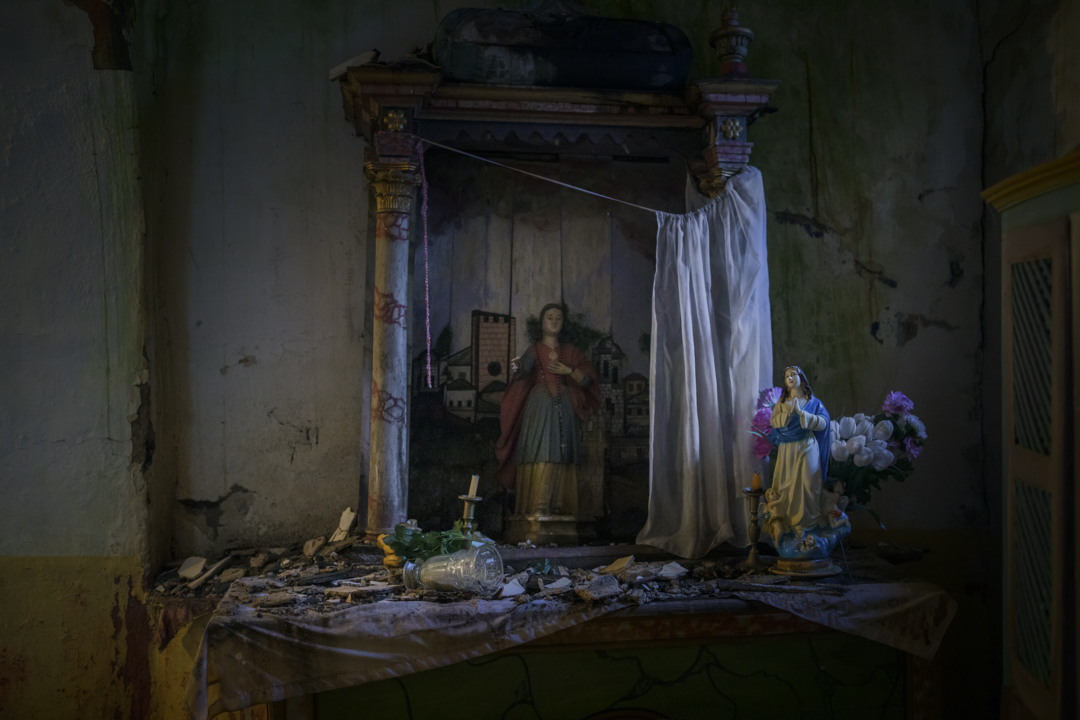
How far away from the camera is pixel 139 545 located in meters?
3.95

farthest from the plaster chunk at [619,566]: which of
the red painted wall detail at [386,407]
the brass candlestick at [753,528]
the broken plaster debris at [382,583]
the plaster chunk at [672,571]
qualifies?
the red painted wall detail at [386,407]

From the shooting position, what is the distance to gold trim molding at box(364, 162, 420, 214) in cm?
399

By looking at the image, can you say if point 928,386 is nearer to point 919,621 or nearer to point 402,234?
point 919,621

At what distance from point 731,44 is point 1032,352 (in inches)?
85.8

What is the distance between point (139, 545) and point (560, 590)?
2.03m

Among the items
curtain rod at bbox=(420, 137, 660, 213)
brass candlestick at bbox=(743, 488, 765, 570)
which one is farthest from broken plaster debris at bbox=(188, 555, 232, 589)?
brass candlestick at bbox=(743, 488, 765, 570)

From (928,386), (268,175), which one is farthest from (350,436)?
(928,386)

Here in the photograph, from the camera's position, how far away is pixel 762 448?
3.85 m

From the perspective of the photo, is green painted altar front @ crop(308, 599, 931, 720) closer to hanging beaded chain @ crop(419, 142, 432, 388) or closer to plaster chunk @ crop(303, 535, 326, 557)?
plaster chunk @ crop(303, 535, 326, 557)

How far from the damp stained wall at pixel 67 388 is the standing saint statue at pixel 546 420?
5.89ft

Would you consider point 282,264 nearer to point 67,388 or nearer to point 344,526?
point 67,388

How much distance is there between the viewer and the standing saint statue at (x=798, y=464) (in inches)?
143

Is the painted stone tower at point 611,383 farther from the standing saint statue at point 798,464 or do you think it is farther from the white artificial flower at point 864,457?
the white artificial flower at point 864,457

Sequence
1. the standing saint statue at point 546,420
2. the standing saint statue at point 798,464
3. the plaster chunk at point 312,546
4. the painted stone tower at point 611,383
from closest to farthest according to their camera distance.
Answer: the standing saint statue at point 798,464, the plaster chunk at point 312,546, the standing saint statue at point 546,420, the painted stone tower at point 611,383
